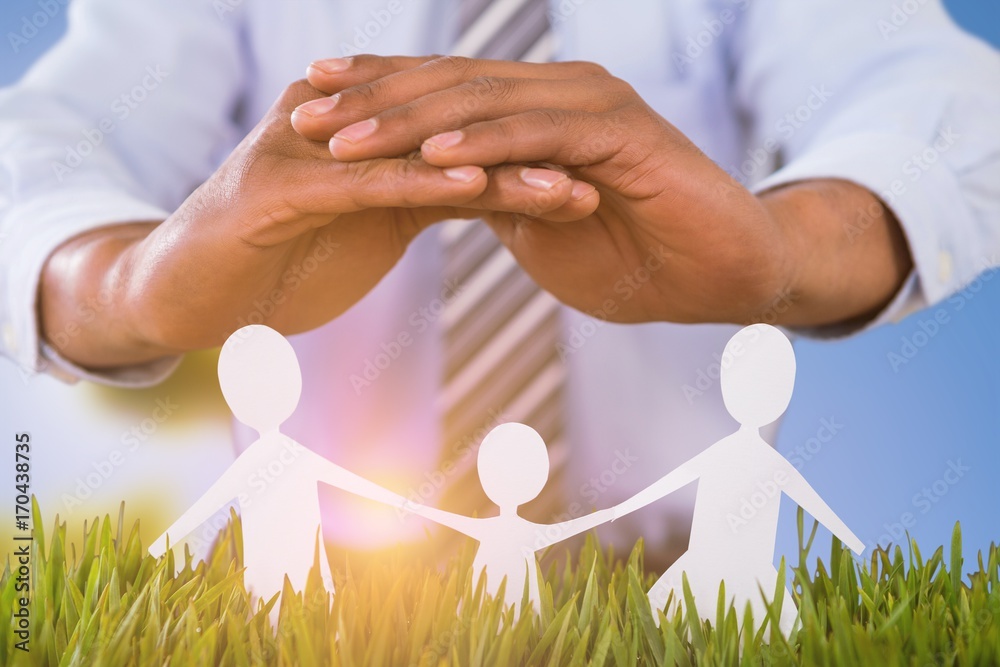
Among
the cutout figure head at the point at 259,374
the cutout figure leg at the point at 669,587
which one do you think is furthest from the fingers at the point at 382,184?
the cutout figure leg at the point at 669,587

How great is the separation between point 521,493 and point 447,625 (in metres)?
0.11

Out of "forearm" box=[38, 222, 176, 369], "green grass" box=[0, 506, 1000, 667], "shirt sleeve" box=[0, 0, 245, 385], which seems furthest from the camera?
"shirt sleeve" box=[0, 0, 245, 385]

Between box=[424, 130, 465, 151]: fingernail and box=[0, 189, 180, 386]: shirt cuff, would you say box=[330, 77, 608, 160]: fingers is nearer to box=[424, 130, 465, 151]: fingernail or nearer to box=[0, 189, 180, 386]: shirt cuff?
box=[424, 130, 465, 151]: fingernail

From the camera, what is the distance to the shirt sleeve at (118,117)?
0.94 metres

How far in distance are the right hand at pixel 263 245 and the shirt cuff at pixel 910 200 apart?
424mm

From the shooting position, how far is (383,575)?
640mm

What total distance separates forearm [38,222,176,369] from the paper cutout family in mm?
226

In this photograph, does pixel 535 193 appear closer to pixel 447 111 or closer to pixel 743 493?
pixel 447 111

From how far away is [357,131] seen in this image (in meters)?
0.57

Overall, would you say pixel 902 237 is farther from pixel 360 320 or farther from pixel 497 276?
pixel 360 320

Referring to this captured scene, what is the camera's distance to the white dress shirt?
1011 mm

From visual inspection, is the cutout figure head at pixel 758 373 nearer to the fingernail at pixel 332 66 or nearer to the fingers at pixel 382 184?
the fingers at pixel 382 184

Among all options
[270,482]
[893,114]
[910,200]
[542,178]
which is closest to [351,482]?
[270,482]

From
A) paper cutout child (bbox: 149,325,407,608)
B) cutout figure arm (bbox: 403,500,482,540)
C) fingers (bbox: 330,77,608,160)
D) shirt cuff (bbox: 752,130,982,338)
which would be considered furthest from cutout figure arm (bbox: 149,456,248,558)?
shirt cuff (bbox: 752,130,982,338)
